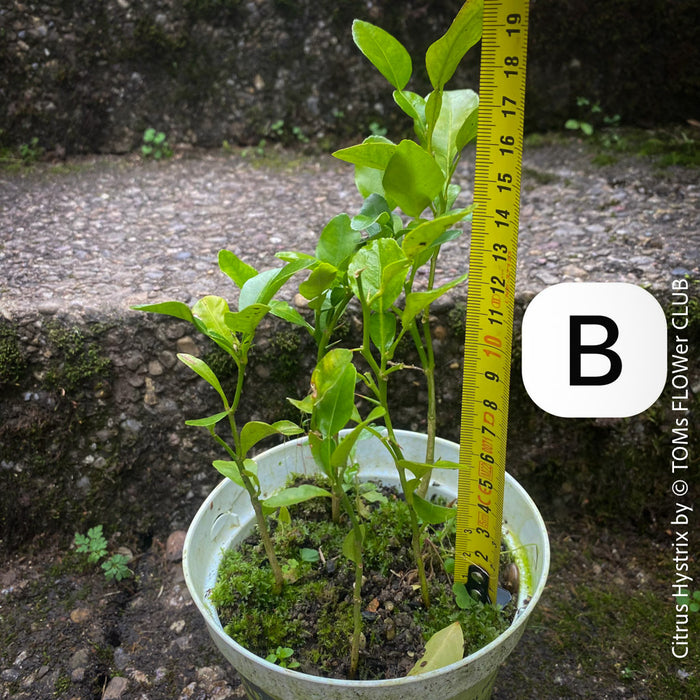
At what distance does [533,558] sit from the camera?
919 millimetres

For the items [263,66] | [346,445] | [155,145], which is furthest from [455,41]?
[155,145]

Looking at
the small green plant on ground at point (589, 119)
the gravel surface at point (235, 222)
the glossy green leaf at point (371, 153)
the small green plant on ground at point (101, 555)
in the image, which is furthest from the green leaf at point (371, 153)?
the small green plant on ground at point (589, 119)

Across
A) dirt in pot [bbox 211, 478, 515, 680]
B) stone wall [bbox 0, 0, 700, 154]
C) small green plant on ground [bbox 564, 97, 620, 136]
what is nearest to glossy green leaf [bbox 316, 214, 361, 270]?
dirt in pot [bbox 211, 478, 515, 680]

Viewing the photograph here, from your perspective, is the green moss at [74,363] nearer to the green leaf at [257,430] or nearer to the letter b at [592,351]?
the green leaf at [257,430]

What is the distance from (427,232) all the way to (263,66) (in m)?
1.42

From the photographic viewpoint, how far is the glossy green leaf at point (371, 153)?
0.72m

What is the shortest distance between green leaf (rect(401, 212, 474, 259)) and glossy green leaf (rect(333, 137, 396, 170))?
10cm

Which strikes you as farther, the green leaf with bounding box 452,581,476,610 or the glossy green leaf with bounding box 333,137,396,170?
the green leaf with bounding box 452,581,476,610

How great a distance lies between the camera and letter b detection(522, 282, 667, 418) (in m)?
1.20

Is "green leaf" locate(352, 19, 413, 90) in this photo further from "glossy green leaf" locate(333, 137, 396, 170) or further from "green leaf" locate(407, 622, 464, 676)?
"green leaf" locate(407, 622, 464, 676)

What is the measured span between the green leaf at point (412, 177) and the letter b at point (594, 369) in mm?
561

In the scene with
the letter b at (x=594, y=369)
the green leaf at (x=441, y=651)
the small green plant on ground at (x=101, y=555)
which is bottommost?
the small green plant on ground at (x=101, y=555)

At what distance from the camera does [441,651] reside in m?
0.78

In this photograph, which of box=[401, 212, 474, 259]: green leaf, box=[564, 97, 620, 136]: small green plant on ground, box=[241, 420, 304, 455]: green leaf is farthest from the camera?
box=[564, 97, 620, 136]: small green plant on ground
